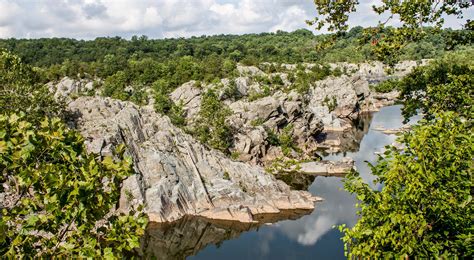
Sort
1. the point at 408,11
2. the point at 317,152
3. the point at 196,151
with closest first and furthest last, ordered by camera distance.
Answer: the point at 408,11 → the point at 196,151 → the point at 317,152

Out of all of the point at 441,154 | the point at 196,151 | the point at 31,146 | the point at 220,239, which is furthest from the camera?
the point at 196,151

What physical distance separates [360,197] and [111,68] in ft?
353

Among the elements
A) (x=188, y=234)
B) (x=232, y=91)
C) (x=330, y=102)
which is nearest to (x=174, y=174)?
(x=188, y=234)

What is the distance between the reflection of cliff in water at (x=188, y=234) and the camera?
42.9 m

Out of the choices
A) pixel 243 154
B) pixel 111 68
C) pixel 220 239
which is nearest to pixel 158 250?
pixel 220 239

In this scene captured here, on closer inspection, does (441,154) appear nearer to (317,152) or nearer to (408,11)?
(408,11)

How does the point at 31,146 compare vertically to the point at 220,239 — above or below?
above

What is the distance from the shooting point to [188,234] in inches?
1820

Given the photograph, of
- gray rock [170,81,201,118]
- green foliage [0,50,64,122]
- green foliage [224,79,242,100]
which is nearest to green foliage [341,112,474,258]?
green foliage [0,50,64,122]

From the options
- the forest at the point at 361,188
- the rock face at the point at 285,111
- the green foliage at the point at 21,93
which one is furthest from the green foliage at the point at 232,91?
the forest at the point at 361,188

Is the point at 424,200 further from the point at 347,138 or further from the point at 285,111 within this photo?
the point at 347,138

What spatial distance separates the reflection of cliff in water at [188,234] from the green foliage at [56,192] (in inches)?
1377

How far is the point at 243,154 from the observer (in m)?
72.4

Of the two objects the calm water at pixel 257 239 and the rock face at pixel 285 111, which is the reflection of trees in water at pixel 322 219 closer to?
the calm water at pixel 257 239
